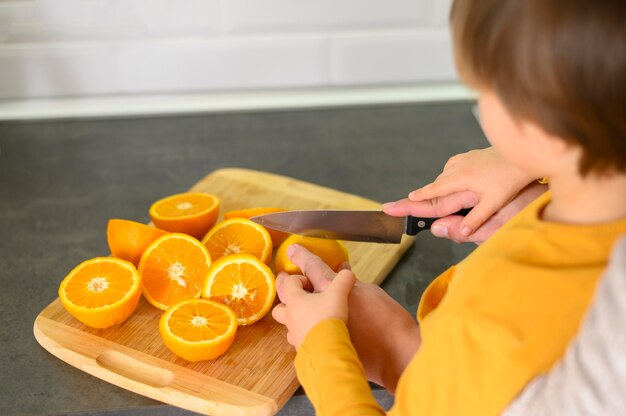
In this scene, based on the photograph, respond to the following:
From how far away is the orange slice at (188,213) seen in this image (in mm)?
1152

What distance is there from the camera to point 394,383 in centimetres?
90

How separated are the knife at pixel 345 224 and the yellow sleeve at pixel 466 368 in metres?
0.39

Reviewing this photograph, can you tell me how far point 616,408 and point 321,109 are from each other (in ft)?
3.80

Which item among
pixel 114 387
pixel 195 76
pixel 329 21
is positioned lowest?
pixel 114 387

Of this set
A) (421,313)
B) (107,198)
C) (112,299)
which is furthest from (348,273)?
(107,198)

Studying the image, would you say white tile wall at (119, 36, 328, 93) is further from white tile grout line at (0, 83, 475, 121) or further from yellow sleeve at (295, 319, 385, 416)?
yellow sleeve at (295, 319, 385, 416)

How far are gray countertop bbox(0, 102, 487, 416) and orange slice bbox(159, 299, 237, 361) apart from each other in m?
0.08

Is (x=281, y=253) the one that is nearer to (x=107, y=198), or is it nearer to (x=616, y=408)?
(x=107, y=198)

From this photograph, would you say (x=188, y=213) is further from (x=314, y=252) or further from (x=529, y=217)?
(x=529, y=217)

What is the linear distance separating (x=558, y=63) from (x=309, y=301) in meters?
0.41

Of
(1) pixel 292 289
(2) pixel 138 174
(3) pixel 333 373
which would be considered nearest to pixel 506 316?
(3) pixel 333 373

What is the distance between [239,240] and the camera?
1.13 meters

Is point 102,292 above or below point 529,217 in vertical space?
below

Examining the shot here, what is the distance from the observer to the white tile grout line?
1599 mm
